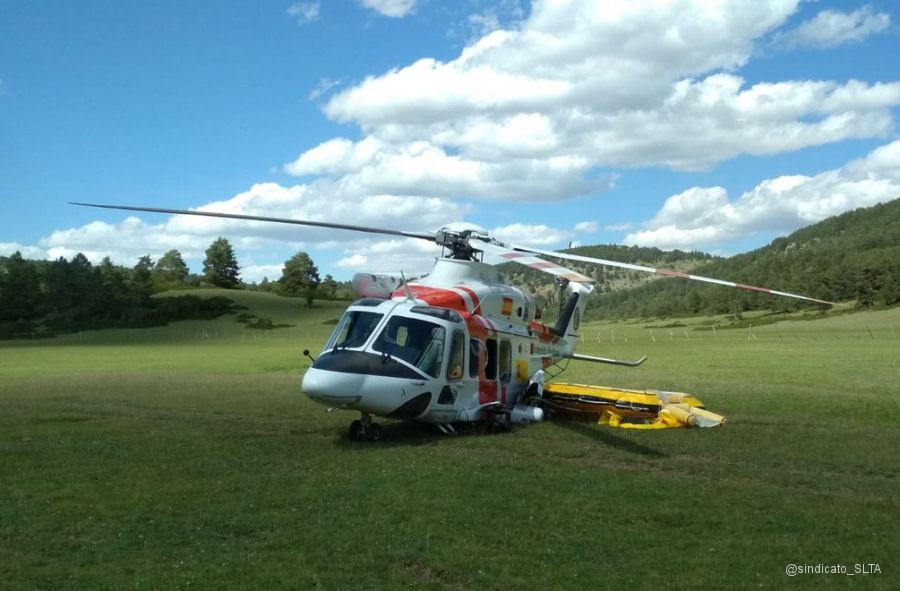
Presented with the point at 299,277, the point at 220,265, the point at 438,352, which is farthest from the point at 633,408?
the point at 220,265

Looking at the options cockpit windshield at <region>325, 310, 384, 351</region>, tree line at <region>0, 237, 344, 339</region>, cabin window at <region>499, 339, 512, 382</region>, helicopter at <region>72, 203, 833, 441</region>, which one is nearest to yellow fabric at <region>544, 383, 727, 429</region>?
helicopter at <region>72, 203, 833, 441</region>

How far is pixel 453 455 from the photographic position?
44.3 ft

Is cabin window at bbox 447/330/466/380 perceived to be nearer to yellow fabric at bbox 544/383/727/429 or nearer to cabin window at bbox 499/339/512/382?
cabin window at bbox 499/339/512/382

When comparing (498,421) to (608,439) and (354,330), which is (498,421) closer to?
(608,439)

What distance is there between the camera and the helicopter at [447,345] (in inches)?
553

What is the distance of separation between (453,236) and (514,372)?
3739mm

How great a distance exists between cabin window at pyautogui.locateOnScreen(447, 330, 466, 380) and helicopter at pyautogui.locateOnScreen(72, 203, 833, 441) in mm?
21

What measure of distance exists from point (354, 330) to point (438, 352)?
Answer: 176cm

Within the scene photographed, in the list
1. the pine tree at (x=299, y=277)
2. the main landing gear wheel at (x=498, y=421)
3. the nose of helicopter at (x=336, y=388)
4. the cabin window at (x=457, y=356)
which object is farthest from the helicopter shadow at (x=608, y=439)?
the pine tree at (x=299, y=277)

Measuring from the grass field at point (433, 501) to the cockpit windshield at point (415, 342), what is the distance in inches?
63.9

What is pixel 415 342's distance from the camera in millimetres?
14961

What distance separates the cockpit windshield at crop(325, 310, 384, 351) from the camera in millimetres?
14836

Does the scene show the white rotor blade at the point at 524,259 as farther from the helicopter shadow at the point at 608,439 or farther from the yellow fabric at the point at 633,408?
the helicopter shadow at the point at 608,439

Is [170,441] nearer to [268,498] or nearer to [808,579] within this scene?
[268,498]
